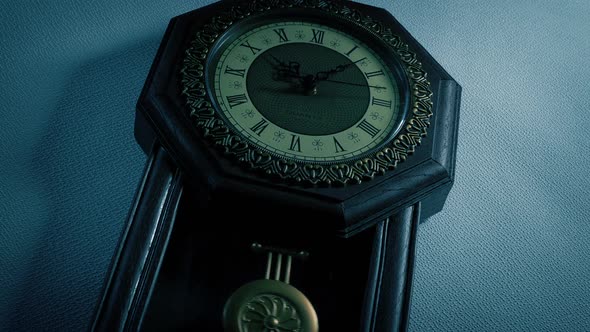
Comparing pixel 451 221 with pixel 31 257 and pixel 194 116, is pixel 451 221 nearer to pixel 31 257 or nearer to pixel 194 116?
pixel 194 116

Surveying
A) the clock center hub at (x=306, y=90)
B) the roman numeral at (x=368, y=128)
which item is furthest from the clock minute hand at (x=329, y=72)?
the roman numeral at (x=368, y=128)

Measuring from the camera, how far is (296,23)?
3.59 feet

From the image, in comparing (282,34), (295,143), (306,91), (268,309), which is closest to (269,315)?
(268,309)

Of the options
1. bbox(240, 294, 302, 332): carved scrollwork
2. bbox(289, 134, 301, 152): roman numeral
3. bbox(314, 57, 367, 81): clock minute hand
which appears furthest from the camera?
bbox(314, 57, 367, 81): clock minute hand

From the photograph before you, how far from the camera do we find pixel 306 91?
101 centimetres

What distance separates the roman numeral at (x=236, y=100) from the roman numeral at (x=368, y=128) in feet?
0.58

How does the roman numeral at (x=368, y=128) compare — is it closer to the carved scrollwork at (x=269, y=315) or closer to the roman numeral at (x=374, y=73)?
the roman numeral at (x=374, y=73)

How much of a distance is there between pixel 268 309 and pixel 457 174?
552 millimetres

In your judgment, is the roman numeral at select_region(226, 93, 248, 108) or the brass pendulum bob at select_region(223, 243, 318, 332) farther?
the roman numeral at select_region(226, 93, 248, 108)

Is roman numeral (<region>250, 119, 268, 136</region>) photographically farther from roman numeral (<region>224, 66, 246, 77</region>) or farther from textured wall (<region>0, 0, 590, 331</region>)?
textured wall (<region>0, 0, 590, 331</region>)

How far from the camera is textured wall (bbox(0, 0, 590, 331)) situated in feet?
3.28

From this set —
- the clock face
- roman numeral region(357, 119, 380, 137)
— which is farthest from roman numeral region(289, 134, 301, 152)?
roman numeral region(357, 119, 380, 137)

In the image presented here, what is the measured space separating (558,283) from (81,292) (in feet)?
2.57

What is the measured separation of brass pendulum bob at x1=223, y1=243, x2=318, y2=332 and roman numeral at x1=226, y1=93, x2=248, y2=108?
0.87 feet
